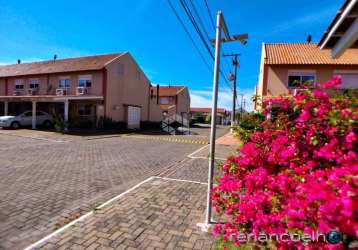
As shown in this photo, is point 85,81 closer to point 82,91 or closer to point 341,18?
point 82,91

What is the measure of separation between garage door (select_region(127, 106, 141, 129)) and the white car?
796 centimetres

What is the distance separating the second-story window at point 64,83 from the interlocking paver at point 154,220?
873 inches

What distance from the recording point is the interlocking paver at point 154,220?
3.25 metres

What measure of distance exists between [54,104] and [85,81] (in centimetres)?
602

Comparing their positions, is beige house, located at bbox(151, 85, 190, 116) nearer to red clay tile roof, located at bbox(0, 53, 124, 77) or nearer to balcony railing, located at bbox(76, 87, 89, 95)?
red clay tile roof, located at bbox(0, 53, 124, 77)

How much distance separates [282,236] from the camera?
194 cm

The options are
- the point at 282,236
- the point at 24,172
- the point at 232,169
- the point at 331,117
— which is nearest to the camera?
the point at 331,117

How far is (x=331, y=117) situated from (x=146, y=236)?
297 centimetres

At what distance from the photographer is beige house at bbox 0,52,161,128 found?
22234 millimetres

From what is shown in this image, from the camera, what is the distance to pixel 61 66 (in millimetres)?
26266

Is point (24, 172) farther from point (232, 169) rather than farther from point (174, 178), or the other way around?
point (232, 169)

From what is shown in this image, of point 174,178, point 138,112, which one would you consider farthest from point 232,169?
point 138,112

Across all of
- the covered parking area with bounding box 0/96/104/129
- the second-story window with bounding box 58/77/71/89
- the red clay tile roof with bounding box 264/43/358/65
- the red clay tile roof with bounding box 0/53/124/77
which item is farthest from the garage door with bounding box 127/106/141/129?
the red clay tile roof with bounding box 264/43/358/65

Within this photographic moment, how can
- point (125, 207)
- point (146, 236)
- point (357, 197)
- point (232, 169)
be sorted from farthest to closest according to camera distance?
point (125, 207) < point (146, 236) < point (232, 169) < point (357, 197)
